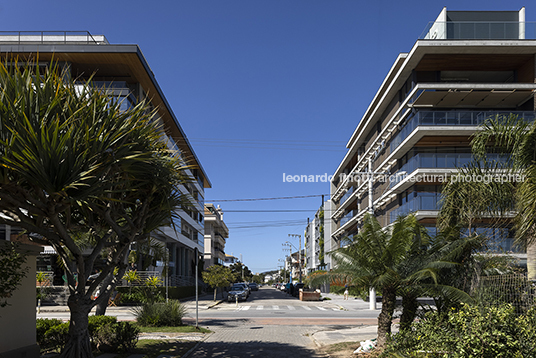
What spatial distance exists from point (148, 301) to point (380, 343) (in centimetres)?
1071

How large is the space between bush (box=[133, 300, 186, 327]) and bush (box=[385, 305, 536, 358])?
11.7 m

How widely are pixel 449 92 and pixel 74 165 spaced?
31496 millimetres

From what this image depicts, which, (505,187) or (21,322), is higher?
(505,187)

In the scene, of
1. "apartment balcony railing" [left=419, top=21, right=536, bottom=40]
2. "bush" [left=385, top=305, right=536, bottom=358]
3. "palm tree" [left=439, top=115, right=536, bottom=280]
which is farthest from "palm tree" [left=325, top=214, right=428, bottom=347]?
"apartment balcony railing" [left=419, top=21, right=536, bottom=40]

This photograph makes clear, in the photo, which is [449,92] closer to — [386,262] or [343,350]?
[386,262]

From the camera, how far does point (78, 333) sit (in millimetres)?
9242

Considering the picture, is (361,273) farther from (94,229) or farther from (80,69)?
(80,69)

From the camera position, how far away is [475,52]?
34.1m

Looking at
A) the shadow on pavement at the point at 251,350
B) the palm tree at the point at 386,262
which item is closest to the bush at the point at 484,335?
the palm tree at the point at 386,262

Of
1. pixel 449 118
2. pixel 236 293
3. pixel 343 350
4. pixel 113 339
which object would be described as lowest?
pixel 236 293

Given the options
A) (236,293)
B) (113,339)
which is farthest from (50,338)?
(236,293)

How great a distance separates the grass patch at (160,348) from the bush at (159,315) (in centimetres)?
366

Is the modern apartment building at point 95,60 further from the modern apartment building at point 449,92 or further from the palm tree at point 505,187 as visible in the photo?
the palm tree at point 505,187

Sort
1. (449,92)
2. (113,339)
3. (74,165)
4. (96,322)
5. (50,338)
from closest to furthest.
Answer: (74,165), (50,338), (113,339), (96,322), (449,92)
